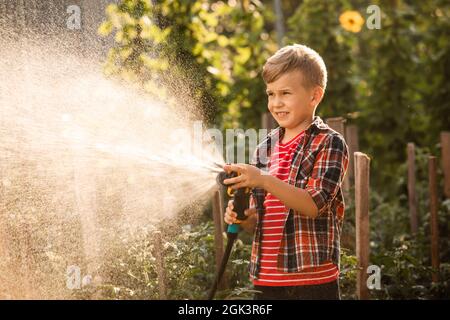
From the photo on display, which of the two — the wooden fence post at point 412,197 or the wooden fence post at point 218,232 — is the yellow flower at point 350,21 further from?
the wooden fence post at point 218,232

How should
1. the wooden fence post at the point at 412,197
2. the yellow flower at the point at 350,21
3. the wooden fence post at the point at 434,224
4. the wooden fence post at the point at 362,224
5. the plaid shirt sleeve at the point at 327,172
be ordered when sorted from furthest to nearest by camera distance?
the yellow flower at the point at 350,21
the wooden fence post at the point at 412,197
the wooden fence post at the point at 434,224
the wooden fence post at the point at 362,224
the plaid shirt sleeve at the point at 327,172

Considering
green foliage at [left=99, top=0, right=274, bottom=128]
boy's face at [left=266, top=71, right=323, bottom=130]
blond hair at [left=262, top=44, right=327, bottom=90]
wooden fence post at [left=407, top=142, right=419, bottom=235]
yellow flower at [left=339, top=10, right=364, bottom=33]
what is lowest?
wooden fence post at [left=407, top=142, right=419, bottom=235]

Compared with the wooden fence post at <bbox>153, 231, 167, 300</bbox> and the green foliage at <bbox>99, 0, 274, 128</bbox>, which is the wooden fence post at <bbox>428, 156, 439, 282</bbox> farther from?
the wooden fence post at <bbox>153, 231, 167, 300</bbox>

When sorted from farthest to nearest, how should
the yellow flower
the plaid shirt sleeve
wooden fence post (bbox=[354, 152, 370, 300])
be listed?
the yellow flower, wooden fence post (bbox=[354, 152, 370, 300]), the plaid shirt sleeve

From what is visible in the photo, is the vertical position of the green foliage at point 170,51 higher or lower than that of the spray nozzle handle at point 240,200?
higher

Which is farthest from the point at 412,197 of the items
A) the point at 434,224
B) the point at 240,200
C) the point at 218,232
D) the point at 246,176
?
the point at 246,176

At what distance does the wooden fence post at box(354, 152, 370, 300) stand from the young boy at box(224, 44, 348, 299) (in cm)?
76

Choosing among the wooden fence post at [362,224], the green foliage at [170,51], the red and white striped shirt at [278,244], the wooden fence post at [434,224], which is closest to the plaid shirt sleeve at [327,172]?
the red and white striped shirt at [278,244]

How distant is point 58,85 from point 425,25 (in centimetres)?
599

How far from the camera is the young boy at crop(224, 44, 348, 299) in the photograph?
9.28ft

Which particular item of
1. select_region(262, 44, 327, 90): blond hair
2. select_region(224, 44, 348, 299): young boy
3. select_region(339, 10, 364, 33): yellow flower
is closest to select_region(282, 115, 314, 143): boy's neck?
select_region(224, 44, 348, 299): young boy

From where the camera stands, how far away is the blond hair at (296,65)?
291cm

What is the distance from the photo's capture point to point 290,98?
2.93 metres

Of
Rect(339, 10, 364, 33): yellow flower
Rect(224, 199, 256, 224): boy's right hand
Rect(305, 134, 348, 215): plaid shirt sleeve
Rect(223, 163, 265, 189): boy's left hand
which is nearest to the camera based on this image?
Rect(223, 163, 265, 189): boy's left hand
